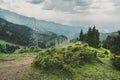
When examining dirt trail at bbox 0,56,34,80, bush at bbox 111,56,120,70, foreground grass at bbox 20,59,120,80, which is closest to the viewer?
dirt trail at bbox 0,56,34,80

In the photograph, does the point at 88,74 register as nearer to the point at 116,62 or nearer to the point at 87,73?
the point at 87,73

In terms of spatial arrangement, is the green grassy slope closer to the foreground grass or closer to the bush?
the foreground grass

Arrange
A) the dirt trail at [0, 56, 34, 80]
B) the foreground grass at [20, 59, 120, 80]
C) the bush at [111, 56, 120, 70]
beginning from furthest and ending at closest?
1. the bush at [111, 56, 120, 70]
2. the foreground grass at [20, 59, 120, 80]
3. the dirt trail at [0, 56, 34, 80]

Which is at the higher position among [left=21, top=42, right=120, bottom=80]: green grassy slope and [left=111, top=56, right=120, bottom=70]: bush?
[left=111, top=56, right=120, bottom=70]: bush

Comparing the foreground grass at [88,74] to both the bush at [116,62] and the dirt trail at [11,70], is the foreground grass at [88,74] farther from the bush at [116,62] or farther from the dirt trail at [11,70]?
the dirt trail at [11,70]

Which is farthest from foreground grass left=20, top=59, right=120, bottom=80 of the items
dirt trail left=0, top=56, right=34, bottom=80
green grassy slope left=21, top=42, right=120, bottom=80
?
dirt trail left=0, top=56, right=34, bottom=80

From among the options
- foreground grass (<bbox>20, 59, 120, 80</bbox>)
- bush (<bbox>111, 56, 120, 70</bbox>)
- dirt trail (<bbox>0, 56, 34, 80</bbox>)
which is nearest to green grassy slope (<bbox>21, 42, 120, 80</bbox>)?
foreground grass (<bbox>20, 59, 120, 80</bbox>)

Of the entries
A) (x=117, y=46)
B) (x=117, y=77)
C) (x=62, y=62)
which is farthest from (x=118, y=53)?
(x=62, y=62)

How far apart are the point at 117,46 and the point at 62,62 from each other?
16.1 metres

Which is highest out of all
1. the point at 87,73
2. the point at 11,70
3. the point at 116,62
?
the point at 116,62

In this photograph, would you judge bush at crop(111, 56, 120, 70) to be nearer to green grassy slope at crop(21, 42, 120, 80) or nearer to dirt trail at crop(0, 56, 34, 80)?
green grassy slope at crop(21, 42, 120, 80)

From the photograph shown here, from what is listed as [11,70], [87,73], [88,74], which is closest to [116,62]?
[87,73]

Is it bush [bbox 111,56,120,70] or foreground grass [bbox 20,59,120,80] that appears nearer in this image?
foreground grass [bbox 20,59,120,80]

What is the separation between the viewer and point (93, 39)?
78.5 meters
